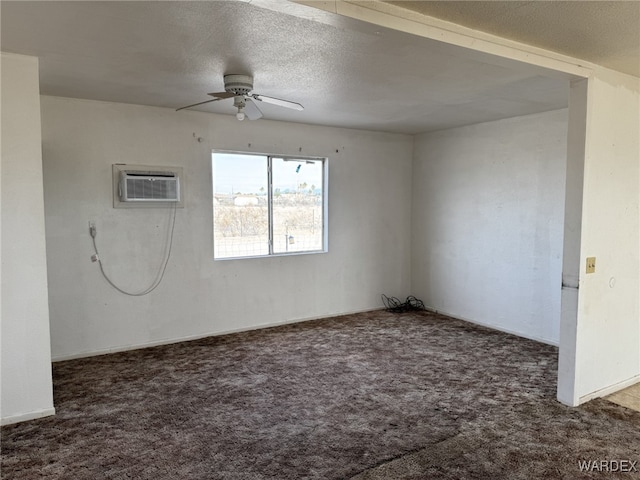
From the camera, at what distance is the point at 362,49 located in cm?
267

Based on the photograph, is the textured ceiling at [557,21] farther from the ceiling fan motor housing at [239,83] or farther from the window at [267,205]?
the window at [267,205]

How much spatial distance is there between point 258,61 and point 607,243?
2771 millimetres

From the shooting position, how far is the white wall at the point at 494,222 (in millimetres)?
4566

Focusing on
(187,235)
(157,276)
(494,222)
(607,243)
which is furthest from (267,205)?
(607,243)

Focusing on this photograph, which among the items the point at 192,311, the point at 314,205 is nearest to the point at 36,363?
the point at 192,311

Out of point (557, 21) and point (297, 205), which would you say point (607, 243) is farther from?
point (297, 205)

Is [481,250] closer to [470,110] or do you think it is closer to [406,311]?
→ [406,311]

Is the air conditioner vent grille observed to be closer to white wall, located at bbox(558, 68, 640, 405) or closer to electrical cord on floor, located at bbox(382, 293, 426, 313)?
electrical cord on floor, located at bbox(382, 293, 426, 313)

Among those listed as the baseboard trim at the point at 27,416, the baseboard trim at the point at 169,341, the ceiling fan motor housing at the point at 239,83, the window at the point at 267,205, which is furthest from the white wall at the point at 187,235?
the ceiling fan motor housing at the point at 239,83

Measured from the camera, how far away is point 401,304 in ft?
20.3

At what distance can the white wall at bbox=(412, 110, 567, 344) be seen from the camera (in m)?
4.57

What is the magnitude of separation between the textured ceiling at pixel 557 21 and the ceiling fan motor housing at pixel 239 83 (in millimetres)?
1501

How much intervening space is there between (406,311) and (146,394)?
3.58 meters

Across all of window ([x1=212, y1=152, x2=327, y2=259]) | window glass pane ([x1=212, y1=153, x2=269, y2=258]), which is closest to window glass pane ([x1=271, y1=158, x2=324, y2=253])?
window ([x1=212, y1=152, x2=327, y2=259])
